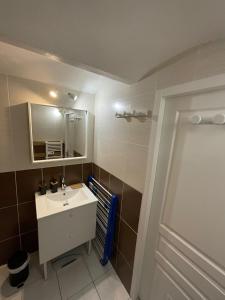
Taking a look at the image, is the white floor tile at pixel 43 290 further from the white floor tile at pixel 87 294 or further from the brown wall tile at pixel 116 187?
the brown wall tile at pixel 116 187

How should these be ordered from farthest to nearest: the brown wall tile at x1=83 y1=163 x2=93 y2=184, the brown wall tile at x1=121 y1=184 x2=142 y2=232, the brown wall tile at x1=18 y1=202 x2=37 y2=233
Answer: the brown wall tile at x1=83 y1=163 x2=93 y2=184
the brown wall tile at x1=18 y1=202 x2=37 y2=233
the brown wall tile at x1=121 y1=184 x2=142 y2=232

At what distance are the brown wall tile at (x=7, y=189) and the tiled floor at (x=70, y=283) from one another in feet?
2.62

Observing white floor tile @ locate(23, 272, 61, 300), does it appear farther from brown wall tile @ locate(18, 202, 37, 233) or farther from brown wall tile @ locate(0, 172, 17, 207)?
brown wall tile @ locate(0, 172, 17, 207)

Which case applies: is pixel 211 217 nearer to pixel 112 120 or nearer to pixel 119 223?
pixel 119 223

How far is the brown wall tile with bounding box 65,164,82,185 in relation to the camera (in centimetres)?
178

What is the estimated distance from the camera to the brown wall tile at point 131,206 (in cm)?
122

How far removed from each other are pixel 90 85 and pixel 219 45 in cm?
124

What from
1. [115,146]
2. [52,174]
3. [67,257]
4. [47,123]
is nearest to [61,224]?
[52,174]

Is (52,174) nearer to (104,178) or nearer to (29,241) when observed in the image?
(104,178)

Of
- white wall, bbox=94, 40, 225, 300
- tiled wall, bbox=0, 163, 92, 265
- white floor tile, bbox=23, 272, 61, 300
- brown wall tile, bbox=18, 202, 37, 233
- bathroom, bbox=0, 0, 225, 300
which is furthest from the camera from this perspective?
brown wall tile, bbox=18, 202, 37, 233

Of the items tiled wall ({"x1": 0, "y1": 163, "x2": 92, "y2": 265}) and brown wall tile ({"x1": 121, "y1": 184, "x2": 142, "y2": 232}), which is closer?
brown wall tile ({"x1": 121, "y1": 184, "x2": 142, "y2": 232})

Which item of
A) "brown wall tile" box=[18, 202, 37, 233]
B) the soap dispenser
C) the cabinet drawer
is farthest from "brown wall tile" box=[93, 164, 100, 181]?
"brown wall tile" box=[18, 202, 37, 233]

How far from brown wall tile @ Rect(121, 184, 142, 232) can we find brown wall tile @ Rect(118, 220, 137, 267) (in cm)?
9

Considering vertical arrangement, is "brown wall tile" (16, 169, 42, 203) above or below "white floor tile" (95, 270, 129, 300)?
above
